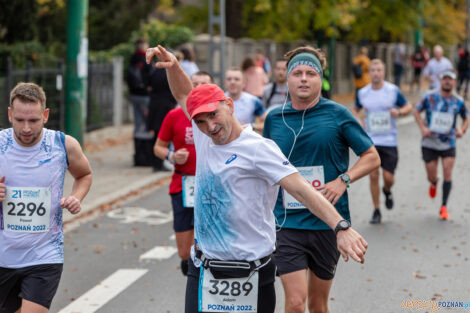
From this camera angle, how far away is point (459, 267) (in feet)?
29.4

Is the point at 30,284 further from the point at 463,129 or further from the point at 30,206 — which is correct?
the point at 463,129

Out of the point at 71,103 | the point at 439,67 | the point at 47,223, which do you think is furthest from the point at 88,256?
the point at 439,67

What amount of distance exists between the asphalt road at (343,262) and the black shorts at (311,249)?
1.52 m

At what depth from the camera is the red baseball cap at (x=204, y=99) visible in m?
4.57

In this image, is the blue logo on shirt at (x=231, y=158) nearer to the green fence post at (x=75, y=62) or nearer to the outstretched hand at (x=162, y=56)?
the outstretched hand at (x=162, y=56)

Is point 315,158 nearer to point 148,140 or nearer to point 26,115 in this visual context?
point 26,115

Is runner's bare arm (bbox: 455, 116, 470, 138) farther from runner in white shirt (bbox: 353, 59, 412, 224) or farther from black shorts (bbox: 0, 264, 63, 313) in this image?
black shorts (bbox: 0, 264, 63, 313)

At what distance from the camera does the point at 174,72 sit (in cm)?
571

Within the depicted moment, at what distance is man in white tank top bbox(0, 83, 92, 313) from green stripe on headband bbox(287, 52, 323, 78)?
160cm

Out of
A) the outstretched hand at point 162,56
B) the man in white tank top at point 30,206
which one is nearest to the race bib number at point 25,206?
the man in white tank top at point 30,206

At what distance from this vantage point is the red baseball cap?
4570mm

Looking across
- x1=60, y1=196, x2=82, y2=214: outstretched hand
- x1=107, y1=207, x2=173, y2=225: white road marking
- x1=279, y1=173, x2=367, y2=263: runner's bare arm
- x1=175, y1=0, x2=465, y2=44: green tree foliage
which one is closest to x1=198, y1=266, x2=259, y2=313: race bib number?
x1=279, y1=173, x2=367, y2=263: runner's bare arm

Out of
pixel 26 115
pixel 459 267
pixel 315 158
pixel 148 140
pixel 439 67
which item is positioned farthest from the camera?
pixel 439 67

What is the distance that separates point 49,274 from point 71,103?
1234cm
